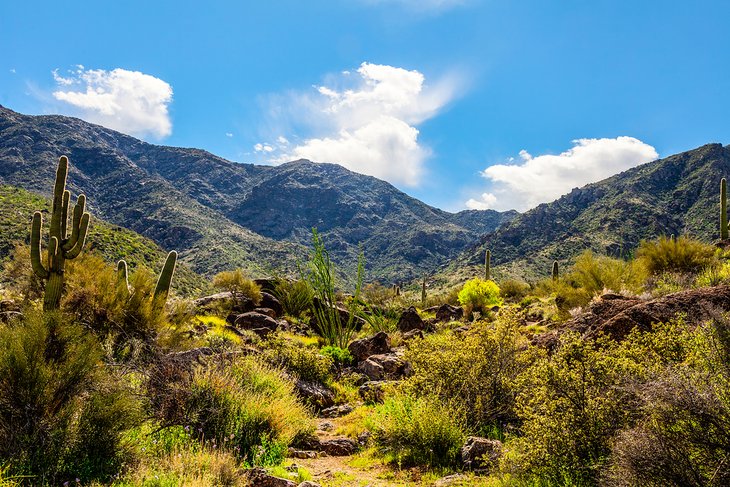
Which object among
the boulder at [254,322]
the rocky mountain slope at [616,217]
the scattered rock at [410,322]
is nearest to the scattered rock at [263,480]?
the boulder at [254,322]

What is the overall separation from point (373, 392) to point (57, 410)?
649 centimetres

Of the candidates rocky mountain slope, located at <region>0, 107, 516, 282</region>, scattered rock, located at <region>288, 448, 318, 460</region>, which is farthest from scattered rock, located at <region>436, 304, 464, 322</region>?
rocky mountain slope, located at <region>0, 107, 516, 282</region>

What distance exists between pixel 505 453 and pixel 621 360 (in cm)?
176

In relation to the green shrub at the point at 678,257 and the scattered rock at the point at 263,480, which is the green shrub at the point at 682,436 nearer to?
the scattered rock at the point at 263,480

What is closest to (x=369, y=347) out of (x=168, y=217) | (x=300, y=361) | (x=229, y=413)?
(x=300, y=361)

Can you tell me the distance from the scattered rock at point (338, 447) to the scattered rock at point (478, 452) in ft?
7.26

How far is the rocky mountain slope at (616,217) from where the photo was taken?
79625 mm

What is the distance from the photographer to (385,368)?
1166 cm

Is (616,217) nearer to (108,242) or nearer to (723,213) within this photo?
(723,213)

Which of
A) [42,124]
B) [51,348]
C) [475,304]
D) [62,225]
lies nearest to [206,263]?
[475,304]

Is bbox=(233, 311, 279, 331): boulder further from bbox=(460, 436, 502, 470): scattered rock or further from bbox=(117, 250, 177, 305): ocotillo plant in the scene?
bbox=(460, 436, 502, 470): scattered rock

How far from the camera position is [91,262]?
510 inches

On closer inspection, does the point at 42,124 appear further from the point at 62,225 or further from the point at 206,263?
the point at 62,225

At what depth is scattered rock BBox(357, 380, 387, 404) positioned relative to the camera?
9922 millimetres
